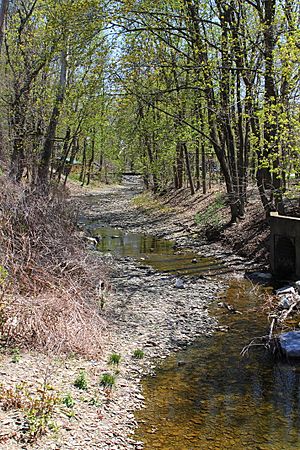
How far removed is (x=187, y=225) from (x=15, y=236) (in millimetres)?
15499

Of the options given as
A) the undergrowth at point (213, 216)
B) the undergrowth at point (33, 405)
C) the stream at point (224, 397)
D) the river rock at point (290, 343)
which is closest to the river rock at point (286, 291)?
the stream at point (224, 397)

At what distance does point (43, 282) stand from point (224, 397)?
402 cm

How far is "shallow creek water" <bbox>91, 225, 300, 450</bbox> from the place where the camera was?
6.00 meters

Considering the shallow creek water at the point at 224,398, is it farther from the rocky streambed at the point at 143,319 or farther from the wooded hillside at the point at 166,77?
the wooded hillside at the point at 166,77

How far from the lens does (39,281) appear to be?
9.17 m

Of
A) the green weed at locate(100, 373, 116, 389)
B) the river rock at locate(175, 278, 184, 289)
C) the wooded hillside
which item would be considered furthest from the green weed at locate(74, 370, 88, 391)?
the wooded hillside

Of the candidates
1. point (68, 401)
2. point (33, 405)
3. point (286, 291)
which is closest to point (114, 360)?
point (68, 401)

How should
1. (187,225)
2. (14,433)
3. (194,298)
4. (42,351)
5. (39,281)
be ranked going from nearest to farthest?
1. (14,433)
2. (42,351)
3. (39,281)
4. (194,298)
5. (187,225)

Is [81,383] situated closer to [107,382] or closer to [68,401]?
[107,382]

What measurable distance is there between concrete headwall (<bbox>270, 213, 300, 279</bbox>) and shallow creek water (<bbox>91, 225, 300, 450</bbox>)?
3.77m

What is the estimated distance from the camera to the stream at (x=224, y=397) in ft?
19.7

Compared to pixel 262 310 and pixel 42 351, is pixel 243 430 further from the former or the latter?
pixel 262 310

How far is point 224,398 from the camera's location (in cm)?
707

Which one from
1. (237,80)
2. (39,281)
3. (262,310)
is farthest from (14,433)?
(237,80)
